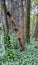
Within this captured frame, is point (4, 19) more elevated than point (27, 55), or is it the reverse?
point (4, 19)

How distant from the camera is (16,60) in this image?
6.65m

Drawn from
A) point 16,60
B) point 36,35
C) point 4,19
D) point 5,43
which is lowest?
point 36,35

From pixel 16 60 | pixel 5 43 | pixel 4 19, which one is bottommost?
pixel 16 60

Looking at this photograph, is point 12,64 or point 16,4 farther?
point 16,4

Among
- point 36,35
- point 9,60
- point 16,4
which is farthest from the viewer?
point 16,4

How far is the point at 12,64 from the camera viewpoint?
6090mm

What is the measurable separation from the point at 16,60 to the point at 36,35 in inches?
316

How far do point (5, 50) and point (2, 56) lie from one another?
25cm

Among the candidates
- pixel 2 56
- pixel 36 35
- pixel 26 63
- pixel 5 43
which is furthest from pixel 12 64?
pixel 36 35

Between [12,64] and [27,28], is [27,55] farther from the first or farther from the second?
[27,28]

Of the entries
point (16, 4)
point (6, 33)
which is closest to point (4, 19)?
point (6, 33)

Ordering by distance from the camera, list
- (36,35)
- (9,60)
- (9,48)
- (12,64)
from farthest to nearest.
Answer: (36,35), (9,48), (9,60), (12,64)

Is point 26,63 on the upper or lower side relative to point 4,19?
lower

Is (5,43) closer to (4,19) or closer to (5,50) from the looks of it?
(5,50)
